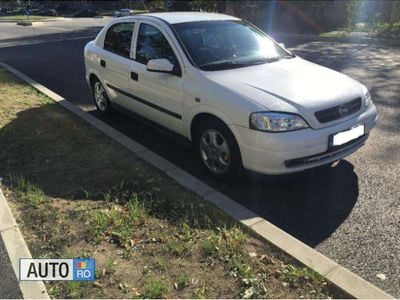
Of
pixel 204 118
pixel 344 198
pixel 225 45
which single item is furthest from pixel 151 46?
pixel 344 198

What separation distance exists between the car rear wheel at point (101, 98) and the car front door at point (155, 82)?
3.43 ft

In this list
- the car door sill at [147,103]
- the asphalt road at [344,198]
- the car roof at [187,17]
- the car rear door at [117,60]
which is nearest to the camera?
the asphalt road at [344,198]

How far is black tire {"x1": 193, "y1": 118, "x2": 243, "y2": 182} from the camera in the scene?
407 centimetres

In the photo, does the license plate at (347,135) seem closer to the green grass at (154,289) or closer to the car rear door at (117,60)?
the green grass at (154,289)

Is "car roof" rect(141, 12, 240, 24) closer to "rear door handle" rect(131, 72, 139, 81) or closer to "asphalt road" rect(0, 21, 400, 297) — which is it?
"rear door handle" rect(131, 72, 139, 81)

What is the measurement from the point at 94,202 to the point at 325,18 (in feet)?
82.5

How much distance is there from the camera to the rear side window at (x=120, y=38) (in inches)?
220

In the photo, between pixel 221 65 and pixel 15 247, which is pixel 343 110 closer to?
pixel 221 65

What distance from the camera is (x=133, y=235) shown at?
3.35 metres

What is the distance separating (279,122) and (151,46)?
2178mm

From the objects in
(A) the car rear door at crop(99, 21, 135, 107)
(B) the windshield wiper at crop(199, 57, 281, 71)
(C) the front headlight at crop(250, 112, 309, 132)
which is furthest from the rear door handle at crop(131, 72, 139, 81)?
(C) the front headlight at crop(250, 112, 309, 132)

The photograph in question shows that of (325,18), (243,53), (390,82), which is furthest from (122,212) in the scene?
(325,18)

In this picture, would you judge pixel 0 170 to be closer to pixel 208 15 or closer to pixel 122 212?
pixel 122 212

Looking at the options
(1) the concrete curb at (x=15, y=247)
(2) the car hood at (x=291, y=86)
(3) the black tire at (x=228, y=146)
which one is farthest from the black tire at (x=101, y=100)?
(1) the concrete curb at (x=15, y=247)
